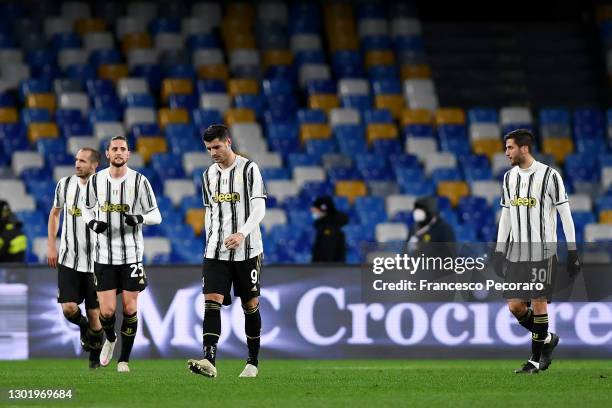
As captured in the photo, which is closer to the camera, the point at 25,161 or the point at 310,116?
the point at 25,161

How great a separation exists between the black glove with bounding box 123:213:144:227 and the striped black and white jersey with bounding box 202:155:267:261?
98 cm

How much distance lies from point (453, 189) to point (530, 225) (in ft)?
31.2

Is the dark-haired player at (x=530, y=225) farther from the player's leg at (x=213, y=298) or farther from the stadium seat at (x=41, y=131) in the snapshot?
the stadium seat at (x=41, y=131)

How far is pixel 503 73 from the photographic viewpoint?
938 inches

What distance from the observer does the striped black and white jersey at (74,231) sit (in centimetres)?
1218

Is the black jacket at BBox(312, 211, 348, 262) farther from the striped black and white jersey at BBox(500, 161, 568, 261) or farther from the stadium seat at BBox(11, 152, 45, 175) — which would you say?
the striped black and white jersey at BBox(500, 161, 568, 261)

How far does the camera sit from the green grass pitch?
29.1 ft

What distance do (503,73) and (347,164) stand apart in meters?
4.27

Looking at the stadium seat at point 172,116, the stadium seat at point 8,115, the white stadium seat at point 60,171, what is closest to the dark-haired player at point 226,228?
the white stadium seat at point 60,171

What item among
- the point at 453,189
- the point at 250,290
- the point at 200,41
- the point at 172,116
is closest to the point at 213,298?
the point at 250,290

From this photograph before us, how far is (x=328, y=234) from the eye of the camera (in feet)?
54.2

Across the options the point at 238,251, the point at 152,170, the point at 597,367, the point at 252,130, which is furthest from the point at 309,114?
the point at 238,251

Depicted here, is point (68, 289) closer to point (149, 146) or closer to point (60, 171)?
point (60, 171)

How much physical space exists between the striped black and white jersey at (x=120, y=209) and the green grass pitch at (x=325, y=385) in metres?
0.92
